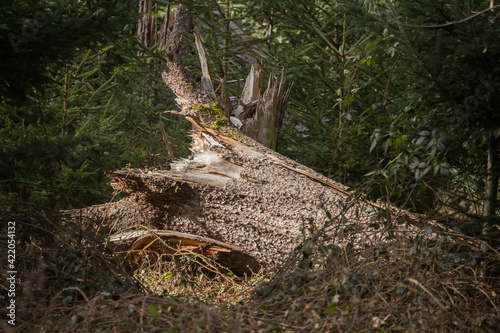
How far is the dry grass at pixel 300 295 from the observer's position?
2188 mm

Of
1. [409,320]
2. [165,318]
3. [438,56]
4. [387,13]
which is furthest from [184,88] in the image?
[409,320]

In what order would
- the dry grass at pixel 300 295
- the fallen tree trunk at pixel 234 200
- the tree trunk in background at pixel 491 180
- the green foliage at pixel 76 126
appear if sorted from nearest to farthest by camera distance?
the dry grass at pixel 300 295 < the tree trunk in background at pixel 491 180 < the green foliage at pixel 76 126 < the fallen tree trunk at pixel 234 200

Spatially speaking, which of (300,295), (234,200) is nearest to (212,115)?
(234,200)

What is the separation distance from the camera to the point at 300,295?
2.73 meters

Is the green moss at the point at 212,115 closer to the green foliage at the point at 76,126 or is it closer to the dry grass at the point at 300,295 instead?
the green foliage at the point at 76,126

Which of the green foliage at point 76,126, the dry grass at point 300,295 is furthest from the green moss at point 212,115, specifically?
the dry grass at point 300,295

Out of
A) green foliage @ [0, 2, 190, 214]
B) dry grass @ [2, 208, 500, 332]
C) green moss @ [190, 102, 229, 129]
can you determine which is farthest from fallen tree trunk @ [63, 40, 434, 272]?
dry grass @ [2, 208, 500, 332]

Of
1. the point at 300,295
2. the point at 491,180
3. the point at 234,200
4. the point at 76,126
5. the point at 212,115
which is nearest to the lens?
the point at 300,295

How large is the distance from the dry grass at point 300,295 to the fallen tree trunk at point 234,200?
2.63 feet

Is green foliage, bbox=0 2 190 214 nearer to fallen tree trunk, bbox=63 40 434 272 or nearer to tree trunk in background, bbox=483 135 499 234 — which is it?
fallen tree trunk, bbox=63 40 434 272

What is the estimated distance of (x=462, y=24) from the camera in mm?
3127

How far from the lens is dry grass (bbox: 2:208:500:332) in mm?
2188

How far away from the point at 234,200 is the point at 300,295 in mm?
1742

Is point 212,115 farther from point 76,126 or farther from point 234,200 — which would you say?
point 76,126
